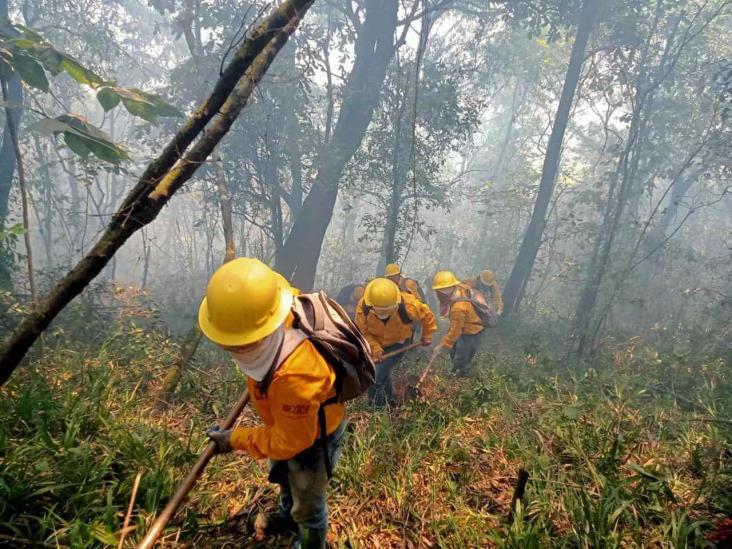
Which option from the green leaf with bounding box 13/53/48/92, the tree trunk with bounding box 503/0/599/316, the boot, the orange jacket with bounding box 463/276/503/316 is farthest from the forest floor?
the tree trunk with bounding box 503/0/599/316

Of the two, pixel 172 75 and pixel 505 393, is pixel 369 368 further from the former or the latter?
pixel 172 75

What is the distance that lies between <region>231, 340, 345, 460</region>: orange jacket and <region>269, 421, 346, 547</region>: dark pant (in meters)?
0.32

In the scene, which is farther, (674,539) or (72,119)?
(72,119)

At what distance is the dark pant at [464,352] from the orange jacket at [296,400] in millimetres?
4703

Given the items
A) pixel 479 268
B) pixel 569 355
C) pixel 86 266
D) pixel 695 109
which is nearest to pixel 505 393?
pixel 569 355

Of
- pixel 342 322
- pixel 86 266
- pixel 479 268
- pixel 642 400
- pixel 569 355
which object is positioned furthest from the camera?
pixel 479 268

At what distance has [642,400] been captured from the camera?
5457mm

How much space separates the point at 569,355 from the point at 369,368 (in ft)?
24.6

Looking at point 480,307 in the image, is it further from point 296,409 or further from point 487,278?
point 296,409

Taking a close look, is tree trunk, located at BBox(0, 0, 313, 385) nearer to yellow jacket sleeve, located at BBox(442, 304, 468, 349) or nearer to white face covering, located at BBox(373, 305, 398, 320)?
white face covering, located at BBox(373, 305, 398, 320)

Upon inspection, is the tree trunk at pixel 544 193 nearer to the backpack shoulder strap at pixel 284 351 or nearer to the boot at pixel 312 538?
the boot at pixel 312 538

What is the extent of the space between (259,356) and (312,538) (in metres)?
1.43

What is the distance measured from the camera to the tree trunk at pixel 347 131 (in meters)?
10.0

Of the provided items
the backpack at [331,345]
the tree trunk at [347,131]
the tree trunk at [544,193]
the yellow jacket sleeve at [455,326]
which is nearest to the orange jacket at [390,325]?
the yellow jacket sleeve at [455,326]
